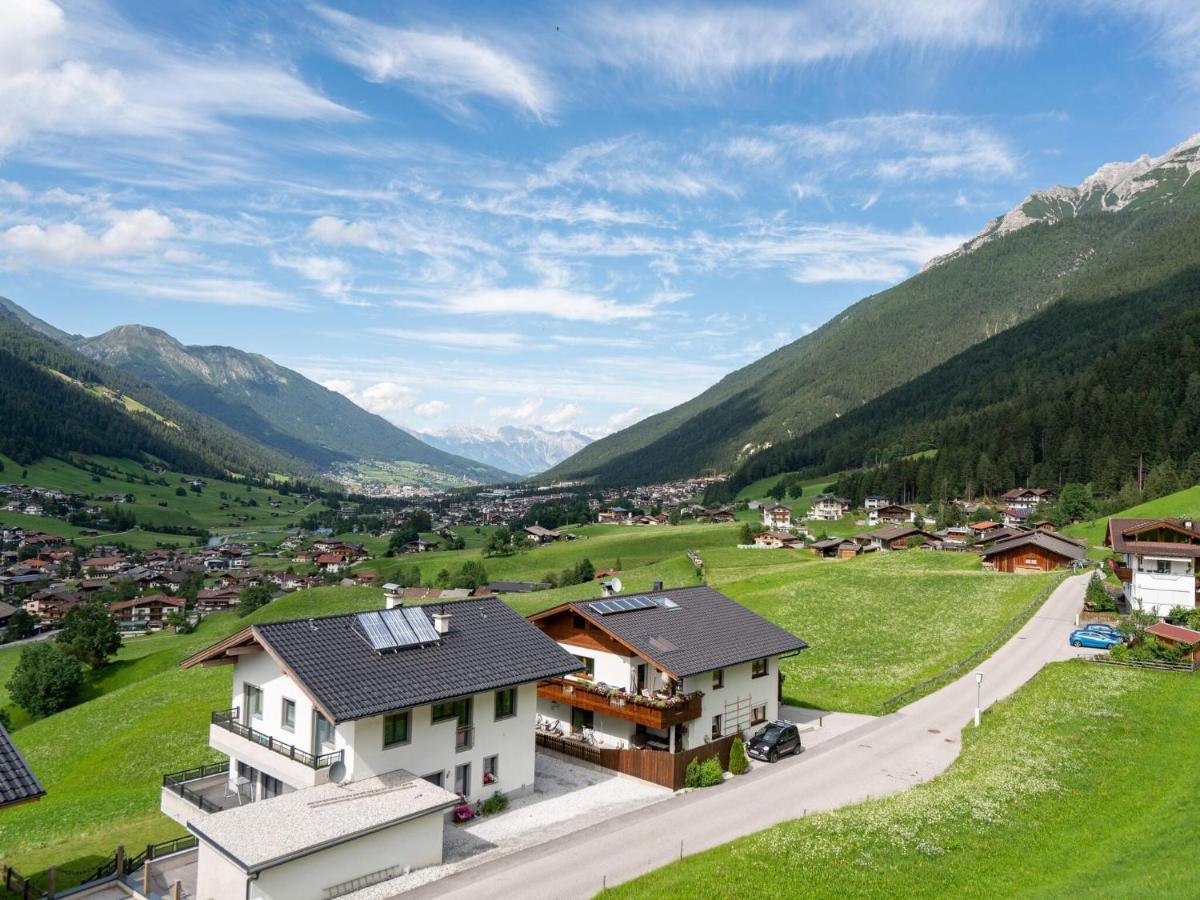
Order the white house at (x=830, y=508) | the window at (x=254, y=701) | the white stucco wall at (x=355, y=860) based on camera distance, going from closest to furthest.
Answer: the white stucco wall at (x=355, y=860)
the window at (x=254, y=701)
the white house at (x=830, y=508)

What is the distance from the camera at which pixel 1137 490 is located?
127375 millimetres

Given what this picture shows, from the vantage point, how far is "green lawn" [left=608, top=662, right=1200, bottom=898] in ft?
67.9

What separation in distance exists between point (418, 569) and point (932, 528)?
323 ft

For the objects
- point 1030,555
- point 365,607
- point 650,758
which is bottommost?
point 365,607

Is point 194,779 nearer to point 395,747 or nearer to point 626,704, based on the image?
point 395,747

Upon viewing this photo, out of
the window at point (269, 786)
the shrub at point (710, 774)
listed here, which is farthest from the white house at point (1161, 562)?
the window at point (269, 786)

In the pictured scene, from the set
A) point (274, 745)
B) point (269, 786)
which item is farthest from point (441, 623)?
point (269, 786)

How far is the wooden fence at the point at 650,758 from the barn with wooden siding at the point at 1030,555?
67513 mm

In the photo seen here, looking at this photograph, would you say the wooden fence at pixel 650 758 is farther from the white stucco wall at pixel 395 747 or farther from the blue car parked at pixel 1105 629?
the blue car parked at pixel 1105 629

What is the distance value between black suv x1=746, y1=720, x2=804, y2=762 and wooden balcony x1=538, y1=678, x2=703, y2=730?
315 centimetres

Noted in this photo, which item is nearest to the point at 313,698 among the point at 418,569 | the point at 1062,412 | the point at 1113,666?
the point at 1113,666

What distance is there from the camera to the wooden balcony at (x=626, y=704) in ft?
113

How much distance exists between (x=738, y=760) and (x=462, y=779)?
40.0 feet

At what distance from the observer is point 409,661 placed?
30.1 meters
